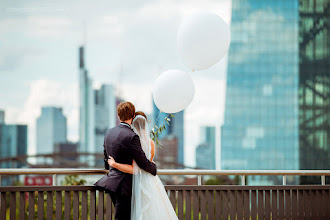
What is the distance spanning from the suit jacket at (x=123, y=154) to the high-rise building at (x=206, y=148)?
378ft

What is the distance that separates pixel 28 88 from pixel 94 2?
108 ft

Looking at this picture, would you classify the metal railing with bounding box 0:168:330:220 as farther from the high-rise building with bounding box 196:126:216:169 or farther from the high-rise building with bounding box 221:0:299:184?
the high-rise building with bounding box 196:126:216:169

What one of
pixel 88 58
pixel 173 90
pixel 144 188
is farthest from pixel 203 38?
pixel 88 58

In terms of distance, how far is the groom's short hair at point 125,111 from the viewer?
107 inches

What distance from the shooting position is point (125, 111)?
272cm

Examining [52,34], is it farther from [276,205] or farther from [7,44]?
[276,205]

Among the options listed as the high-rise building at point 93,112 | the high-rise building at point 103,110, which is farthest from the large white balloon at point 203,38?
the high-rise building at point 103,110

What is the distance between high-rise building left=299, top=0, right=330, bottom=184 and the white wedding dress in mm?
53789

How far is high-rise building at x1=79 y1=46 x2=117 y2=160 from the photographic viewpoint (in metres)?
104

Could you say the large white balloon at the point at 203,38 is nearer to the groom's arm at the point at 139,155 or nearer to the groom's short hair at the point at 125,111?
the groom's short hair at the point at 125,111

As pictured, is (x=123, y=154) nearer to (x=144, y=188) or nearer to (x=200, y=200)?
(x=144, y=188)

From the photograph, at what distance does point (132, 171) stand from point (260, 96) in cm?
6126

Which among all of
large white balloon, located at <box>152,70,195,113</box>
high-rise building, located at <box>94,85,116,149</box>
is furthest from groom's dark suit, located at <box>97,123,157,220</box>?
high-rise building, located at <box>94,85,116,149</box>

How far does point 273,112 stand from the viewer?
60938 mm
